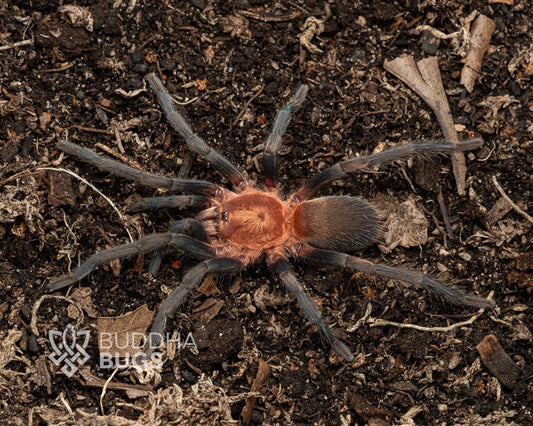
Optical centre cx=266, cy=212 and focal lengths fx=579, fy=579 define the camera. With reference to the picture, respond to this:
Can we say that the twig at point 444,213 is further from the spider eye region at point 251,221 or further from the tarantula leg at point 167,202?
the tarantula leg at point 167,202

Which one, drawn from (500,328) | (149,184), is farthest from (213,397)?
(500,328)

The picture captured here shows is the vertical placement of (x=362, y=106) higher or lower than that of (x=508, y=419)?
higher

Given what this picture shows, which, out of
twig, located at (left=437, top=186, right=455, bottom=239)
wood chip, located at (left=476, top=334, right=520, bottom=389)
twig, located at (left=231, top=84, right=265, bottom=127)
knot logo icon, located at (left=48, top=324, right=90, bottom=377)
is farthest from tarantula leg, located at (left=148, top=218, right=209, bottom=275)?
wood chip, located at (left=476, top=334, right=520, bottom=389)

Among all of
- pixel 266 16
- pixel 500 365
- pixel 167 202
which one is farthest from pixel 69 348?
pixel 500 365

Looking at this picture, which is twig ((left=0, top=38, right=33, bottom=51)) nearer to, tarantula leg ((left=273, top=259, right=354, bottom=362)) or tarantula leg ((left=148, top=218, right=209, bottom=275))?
tarantula leg ((left=148, top=218, right=209, bottom=275))

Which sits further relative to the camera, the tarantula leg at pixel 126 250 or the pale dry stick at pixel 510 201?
the pale dry stick at pixel 510 201

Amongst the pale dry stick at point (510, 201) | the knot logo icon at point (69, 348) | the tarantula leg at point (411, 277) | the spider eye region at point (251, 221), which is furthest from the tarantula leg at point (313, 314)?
the pale dry stick at point (510, 201)

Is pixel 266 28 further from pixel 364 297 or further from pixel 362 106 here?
pixel 364 297
